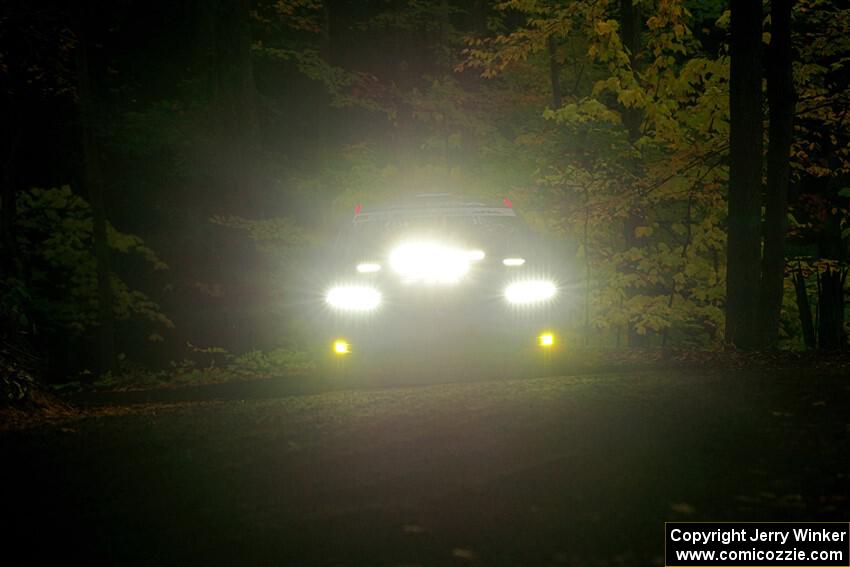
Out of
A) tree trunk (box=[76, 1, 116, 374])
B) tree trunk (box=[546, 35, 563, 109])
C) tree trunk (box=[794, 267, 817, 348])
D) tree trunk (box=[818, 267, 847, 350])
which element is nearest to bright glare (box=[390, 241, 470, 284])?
tree trunk (box=[794, 267, 817, 348])

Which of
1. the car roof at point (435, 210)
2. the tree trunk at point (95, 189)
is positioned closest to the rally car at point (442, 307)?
the car roof at point (435, 210)

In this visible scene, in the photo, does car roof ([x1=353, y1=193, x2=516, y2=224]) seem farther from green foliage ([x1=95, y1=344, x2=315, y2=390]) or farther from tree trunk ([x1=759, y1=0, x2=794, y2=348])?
green foliage ([x1=95, y1=344, x2=315, y2=390])

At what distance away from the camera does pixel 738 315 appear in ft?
36.5

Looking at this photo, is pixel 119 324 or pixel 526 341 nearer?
pixel 526 341

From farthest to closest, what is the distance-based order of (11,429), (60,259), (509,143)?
(60,259), (509,143), (11,429)

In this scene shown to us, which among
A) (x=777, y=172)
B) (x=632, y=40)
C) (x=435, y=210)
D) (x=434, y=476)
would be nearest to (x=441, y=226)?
(x=435, y=210)

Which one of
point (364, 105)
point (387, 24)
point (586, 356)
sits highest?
point (387, 24)

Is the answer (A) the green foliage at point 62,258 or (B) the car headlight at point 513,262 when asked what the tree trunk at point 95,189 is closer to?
(A) the green foliage at point 62,258

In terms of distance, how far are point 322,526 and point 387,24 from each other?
20868 millimetres

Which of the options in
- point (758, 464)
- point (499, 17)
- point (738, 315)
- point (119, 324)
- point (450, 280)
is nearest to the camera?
point (758, 464)

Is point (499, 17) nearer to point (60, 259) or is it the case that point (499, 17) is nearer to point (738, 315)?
point (60, 259)

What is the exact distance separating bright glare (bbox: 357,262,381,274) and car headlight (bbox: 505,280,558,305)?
1.45m

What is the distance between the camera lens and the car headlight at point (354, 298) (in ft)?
30.7

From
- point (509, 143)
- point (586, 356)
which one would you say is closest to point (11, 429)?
point (586, 356)
